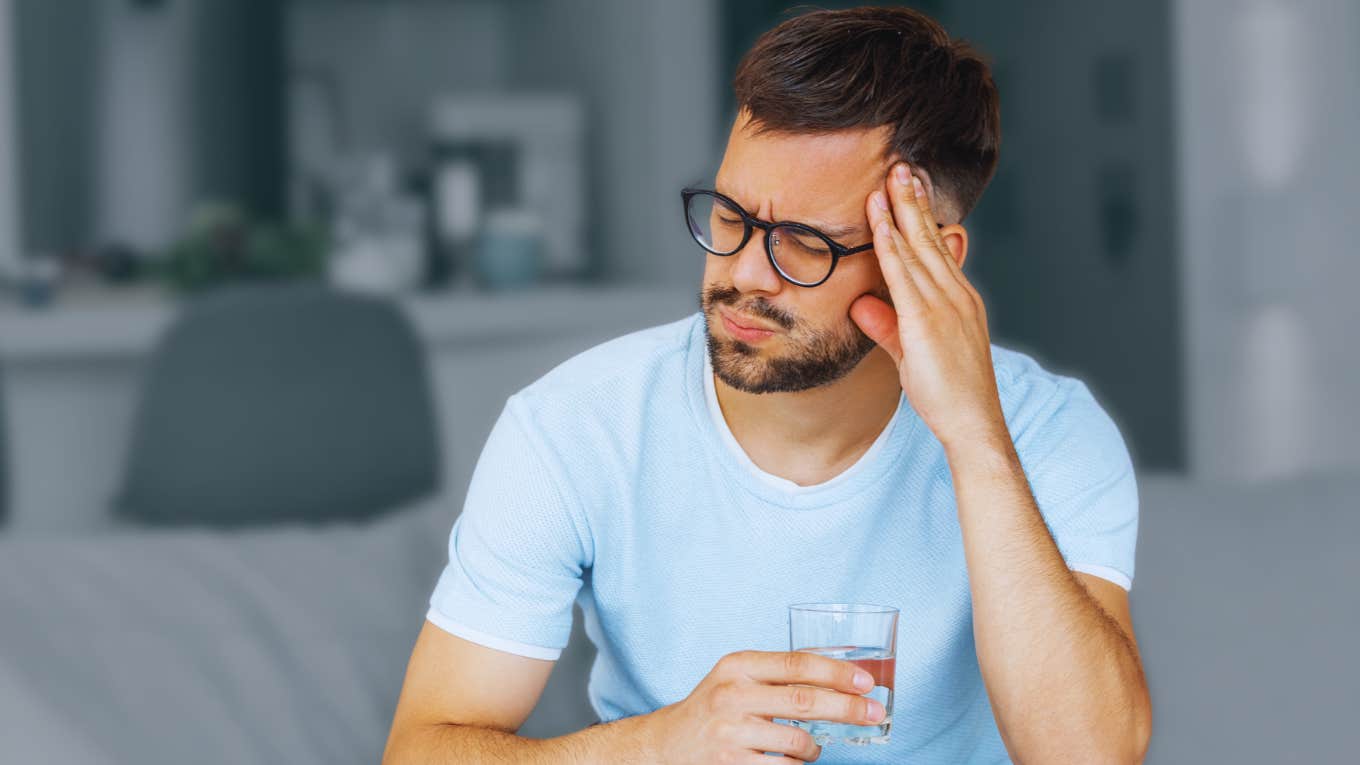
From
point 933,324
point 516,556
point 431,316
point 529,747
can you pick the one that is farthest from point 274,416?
point 933,324

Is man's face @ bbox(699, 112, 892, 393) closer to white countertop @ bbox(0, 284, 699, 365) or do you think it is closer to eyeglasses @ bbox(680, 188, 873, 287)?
eyeglasses @ bbox(680, 188, 873, 287)

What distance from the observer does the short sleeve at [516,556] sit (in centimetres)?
125

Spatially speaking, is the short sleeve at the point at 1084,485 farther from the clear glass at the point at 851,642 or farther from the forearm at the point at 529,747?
the forearm at the point at 529,747

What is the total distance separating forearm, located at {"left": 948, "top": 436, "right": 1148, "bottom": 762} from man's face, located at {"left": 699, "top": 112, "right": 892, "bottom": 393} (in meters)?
0.17

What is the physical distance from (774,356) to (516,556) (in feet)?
0.95

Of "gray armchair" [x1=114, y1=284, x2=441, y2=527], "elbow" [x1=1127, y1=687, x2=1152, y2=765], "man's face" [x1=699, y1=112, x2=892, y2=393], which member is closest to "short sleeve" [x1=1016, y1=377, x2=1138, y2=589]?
"elbow" [x1=1127, y1=687, x2=1152, y2=765]

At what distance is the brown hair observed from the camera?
1266mm

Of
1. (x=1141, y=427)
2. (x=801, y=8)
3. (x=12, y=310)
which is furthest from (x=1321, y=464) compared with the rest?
(x=12, y=310)

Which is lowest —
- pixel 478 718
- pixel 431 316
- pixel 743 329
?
pixel 431 316

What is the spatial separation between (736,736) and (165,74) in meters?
4.22

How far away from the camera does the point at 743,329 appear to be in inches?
49.0

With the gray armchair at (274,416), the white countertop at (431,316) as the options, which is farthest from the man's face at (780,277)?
the white countertop at (431,316)

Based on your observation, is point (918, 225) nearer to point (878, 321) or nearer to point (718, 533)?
point (878, 321)

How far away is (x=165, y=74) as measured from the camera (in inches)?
184
